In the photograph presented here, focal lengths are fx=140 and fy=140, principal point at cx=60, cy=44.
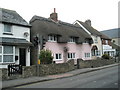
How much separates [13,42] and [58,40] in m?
8.62

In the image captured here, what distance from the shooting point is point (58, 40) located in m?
23.0

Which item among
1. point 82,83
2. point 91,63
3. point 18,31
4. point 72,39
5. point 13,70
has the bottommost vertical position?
point 82,83

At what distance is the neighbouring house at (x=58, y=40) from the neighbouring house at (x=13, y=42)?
2636 millimetres

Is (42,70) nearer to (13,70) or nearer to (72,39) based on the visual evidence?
(13,70)

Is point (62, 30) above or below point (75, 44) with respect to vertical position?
above

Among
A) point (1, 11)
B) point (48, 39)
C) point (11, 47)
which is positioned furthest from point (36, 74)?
point (1, 11)

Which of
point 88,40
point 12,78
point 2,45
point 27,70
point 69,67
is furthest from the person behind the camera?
point 88,40

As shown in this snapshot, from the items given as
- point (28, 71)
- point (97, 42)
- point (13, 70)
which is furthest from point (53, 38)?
point (97, 42)

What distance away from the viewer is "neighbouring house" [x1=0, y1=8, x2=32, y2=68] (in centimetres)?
1573

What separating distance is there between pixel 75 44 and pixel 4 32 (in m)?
13.9

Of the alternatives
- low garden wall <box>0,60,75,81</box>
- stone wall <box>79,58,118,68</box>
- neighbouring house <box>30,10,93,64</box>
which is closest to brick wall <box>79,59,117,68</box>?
stone wall <box>79,58,118,68</box>

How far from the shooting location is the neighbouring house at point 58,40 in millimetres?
21438

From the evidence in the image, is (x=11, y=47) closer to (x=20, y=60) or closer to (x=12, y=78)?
(x=20, y=60)

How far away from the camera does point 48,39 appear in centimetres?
2158
